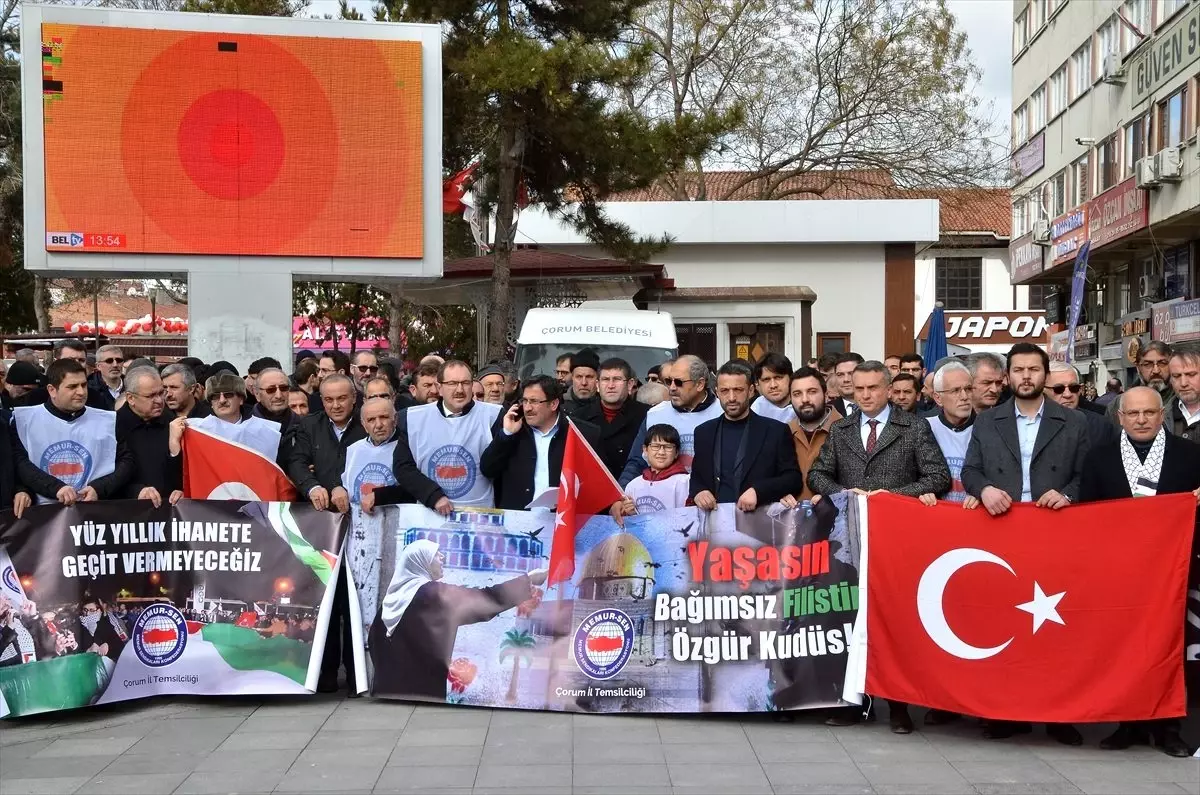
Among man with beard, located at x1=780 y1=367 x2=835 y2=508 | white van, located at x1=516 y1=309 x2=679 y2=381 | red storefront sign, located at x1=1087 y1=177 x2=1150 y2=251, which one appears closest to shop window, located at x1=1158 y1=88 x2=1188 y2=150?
red storefront sign, located at x1=1087 y1=177 x2=1150 y2=251

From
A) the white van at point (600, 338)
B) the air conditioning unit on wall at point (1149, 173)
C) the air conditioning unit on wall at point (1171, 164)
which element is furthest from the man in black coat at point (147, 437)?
the air conditioning unit on wall at point (1149, 173)

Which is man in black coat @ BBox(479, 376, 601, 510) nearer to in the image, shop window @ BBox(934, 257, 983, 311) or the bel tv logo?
the bel tv logo

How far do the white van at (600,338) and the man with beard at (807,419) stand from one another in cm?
779

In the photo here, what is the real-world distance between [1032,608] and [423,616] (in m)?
3.15

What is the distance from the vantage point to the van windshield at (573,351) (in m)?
15.5

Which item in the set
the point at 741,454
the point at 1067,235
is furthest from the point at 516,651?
the point at 1067,235

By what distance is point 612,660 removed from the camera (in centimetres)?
710

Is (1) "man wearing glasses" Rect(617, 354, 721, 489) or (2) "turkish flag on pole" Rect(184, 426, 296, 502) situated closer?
(2) "turkish flag on pole" Rect(184, 426, 296, 502)

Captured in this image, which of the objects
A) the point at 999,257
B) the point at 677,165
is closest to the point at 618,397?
the point at 677,165

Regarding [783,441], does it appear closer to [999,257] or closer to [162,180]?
[162,180]

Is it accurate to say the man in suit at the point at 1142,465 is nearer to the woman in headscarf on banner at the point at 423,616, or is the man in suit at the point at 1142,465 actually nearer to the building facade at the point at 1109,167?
the woman in headscarf on banner at the point at 423,616

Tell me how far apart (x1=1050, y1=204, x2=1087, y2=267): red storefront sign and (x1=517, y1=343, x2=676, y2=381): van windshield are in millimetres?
20943

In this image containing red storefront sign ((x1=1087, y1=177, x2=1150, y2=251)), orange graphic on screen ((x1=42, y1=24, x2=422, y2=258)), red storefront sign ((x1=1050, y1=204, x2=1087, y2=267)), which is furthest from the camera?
red storefront sign ((x1=1050, y1=204, x2=1087, y2=267))

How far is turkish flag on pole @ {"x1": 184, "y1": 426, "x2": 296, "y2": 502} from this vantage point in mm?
7906
